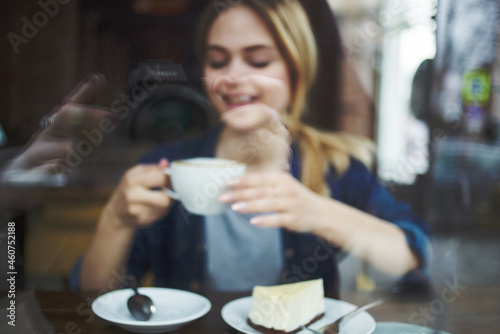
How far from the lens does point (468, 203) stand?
3.61 metres

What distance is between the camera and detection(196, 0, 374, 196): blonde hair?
1.25 m

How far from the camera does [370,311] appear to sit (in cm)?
85

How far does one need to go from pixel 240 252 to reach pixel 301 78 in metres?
0.53

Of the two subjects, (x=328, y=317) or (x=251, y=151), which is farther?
(x=251, y=151)

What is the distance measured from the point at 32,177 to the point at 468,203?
3.37 metres

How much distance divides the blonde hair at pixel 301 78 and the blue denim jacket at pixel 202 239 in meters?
0.03

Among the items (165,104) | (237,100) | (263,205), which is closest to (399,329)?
(263,205)

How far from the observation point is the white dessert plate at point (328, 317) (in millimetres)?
739

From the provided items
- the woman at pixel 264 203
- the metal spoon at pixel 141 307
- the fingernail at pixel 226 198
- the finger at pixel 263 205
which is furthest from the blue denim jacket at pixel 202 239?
the metal spoon at pixel 141 307

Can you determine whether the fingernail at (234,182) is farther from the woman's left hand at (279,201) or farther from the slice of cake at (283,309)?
the slice of cake at (283,309)

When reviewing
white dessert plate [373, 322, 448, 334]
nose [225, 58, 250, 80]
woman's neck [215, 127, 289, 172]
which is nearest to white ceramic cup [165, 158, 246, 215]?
woman's neck [215, 127, 289, 172]

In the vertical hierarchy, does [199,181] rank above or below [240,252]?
above

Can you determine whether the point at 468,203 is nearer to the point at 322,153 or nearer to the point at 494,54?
the point at 494,54

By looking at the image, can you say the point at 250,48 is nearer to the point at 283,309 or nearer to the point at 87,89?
the point at 87,89
